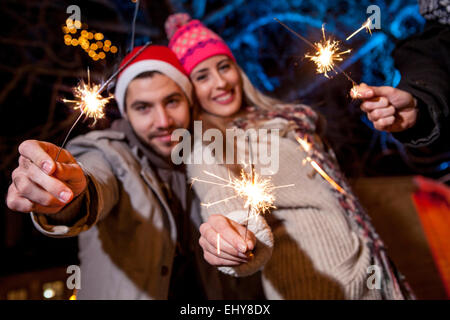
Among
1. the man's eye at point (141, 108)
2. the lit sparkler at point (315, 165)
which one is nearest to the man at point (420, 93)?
the lit sparkler at point (315, 165)

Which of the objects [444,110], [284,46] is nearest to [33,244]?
[444,110]

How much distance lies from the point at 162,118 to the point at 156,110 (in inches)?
2.1

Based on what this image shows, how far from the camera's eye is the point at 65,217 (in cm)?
70

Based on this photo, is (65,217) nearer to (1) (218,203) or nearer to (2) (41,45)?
(1) (218,203)

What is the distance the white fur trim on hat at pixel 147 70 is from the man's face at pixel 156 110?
27 millimetres

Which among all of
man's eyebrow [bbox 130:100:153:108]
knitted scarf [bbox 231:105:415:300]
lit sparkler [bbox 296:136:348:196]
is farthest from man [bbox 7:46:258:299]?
lit sparkler [bbox 296:136:348:196]

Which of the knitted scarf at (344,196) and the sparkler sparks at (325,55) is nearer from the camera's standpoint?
the sparkler sparks at (325,55)

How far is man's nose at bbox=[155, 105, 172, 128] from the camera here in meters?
1.05

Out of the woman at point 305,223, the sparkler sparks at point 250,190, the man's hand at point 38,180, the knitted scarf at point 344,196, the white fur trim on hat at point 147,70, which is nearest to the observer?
the man's hand at point 38,180

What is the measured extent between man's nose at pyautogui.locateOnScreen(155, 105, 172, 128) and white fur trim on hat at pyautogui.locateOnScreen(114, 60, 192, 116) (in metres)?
0.18

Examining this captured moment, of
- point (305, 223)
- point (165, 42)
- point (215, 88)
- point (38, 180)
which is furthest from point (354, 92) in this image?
point (165, 42)

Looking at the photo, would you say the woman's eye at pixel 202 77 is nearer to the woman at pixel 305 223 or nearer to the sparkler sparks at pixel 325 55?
the woman at pixel 305 223

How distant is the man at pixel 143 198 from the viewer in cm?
100

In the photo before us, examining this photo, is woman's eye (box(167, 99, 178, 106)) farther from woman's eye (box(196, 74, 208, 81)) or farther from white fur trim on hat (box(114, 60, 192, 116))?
woman's eye (box(196, 74, 208, 81))
